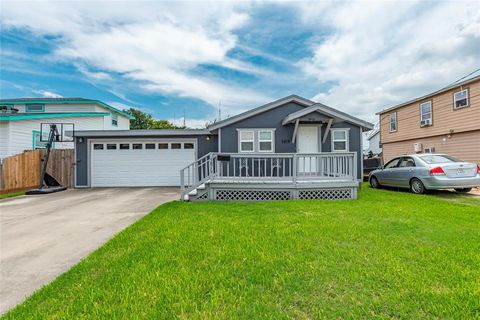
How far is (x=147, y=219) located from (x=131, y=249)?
1.82 meters

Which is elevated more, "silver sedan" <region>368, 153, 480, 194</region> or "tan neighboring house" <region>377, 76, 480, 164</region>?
"tan neighboring house" <region>377, 76, 480, 164</region>

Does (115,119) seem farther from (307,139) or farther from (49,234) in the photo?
(49,234)

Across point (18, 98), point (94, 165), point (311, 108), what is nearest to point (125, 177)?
point (94, 165)

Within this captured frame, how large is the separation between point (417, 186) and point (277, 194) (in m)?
4.89

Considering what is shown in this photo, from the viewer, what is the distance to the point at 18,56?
45.3ft

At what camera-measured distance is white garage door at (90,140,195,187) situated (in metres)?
11.9

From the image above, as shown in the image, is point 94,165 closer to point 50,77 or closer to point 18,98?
point 50,77

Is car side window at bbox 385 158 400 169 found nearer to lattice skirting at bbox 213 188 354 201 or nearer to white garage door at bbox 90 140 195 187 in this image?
lattice skirting at bbox 213 188 354 201

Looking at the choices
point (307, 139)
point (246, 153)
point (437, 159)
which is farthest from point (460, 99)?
point (246, 153)

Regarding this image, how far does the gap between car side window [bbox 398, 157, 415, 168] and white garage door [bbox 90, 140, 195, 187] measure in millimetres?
8859

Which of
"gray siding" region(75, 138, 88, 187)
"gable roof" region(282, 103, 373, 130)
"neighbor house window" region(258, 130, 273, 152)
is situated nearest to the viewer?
"gable roof" region(282, 103, 373, 130)

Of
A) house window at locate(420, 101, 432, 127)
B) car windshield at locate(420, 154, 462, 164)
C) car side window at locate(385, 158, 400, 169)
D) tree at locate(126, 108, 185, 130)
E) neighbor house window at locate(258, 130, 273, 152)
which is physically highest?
tree at locate(126, 108, 185, 130)

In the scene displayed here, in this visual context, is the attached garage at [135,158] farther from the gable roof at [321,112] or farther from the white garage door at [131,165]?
the gable roof at [321,112]

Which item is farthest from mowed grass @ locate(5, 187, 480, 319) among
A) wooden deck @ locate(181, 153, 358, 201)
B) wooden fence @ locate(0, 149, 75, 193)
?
wooden fence @ locate(0, 149, 75, 193)
